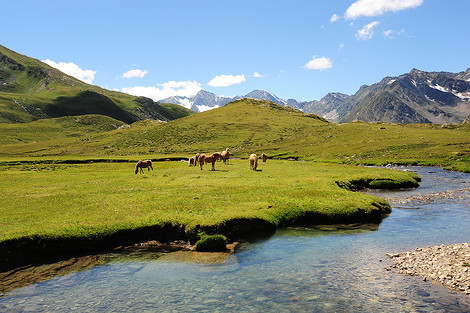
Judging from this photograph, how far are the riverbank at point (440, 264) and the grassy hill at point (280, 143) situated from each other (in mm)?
60374

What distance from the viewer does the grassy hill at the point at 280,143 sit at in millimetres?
92625

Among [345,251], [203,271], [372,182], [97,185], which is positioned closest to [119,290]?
[203,271]

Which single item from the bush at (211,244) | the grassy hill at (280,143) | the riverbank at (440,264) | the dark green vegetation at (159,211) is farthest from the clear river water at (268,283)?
the grassy hill at (280,143)

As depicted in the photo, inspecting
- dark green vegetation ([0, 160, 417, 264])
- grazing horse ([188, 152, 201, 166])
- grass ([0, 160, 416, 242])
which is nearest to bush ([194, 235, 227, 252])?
dark green vegetation ([0, 160, 417, 264])

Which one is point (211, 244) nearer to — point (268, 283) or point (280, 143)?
point (268, 283)

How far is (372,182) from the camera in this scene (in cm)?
4353

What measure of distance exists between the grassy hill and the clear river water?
210 ft

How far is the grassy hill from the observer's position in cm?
9262

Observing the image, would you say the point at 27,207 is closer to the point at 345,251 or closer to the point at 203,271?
the point at 203,271

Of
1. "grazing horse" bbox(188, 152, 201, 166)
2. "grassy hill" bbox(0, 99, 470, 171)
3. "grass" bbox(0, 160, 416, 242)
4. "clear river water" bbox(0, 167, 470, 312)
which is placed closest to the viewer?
"clear river water" bbox(0, 167, 470, 312)

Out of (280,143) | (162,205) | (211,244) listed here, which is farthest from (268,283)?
(280,143)

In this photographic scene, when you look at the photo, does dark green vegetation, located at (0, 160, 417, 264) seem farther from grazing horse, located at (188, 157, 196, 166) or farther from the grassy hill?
the grassy hill

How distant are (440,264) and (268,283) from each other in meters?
10.1

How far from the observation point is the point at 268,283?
15.3 meters
